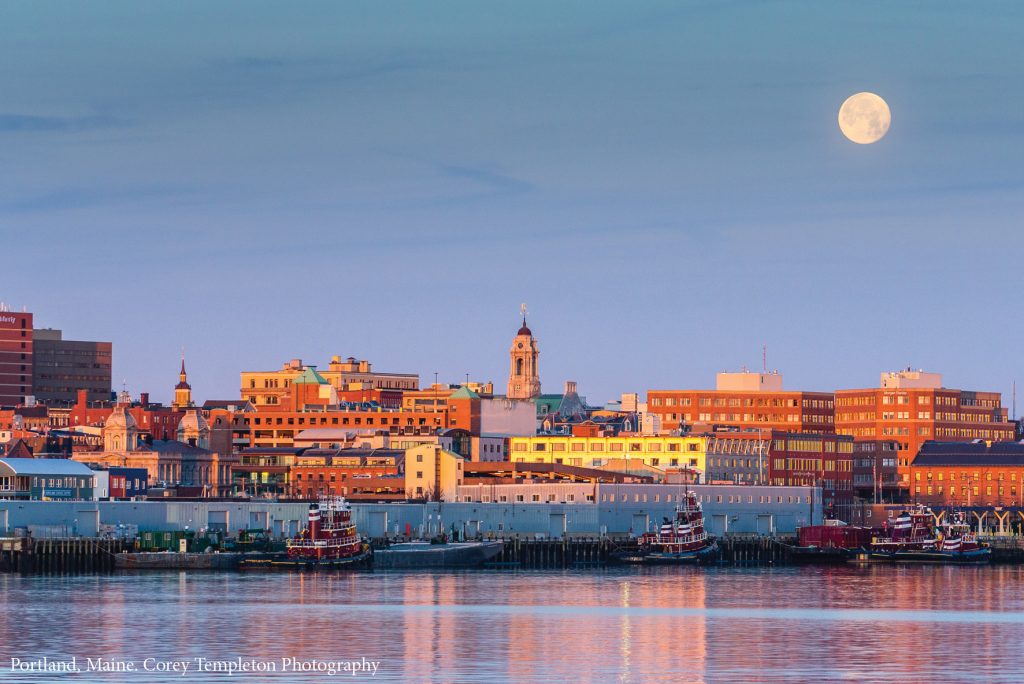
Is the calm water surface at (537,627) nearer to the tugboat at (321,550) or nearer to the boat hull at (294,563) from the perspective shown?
the boat hull at (294,563)

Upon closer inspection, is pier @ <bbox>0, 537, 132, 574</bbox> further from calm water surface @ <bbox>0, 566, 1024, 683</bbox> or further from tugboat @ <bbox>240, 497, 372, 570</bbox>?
calm water surface @ <bbox>0, 566, 1024, 683</bbox>

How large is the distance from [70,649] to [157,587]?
5460 cm

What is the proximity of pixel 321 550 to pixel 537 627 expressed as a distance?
8023 cm

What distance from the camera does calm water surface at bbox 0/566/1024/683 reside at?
89250mm

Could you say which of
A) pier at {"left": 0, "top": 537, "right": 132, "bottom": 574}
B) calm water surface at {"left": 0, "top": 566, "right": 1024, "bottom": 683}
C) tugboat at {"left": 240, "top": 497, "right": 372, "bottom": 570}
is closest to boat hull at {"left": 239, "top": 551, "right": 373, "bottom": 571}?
tugboat at {"left": 240, "top": 497, "right": 372, "bottom": 570}

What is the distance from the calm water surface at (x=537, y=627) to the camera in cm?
8925

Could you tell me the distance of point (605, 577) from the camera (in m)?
174

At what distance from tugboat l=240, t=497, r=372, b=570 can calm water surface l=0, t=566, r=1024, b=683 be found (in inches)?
873

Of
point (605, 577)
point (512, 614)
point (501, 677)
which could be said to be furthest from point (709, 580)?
point (501, 677)

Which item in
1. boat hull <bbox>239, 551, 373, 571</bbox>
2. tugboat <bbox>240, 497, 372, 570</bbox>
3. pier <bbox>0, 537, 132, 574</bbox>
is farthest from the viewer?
tugboat <bbox>240, 497, 372, 570</bbox>

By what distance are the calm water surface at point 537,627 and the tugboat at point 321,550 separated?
22167 mm

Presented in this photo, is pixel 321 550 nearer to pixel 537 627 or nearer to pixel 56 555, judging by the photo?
pixel 56 555

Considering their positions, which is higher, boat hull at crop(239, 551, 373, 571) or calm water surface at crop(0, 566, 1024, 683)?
boat hull at crop(239, 551, 373, 571)

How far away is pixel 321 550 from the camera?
188 metres
